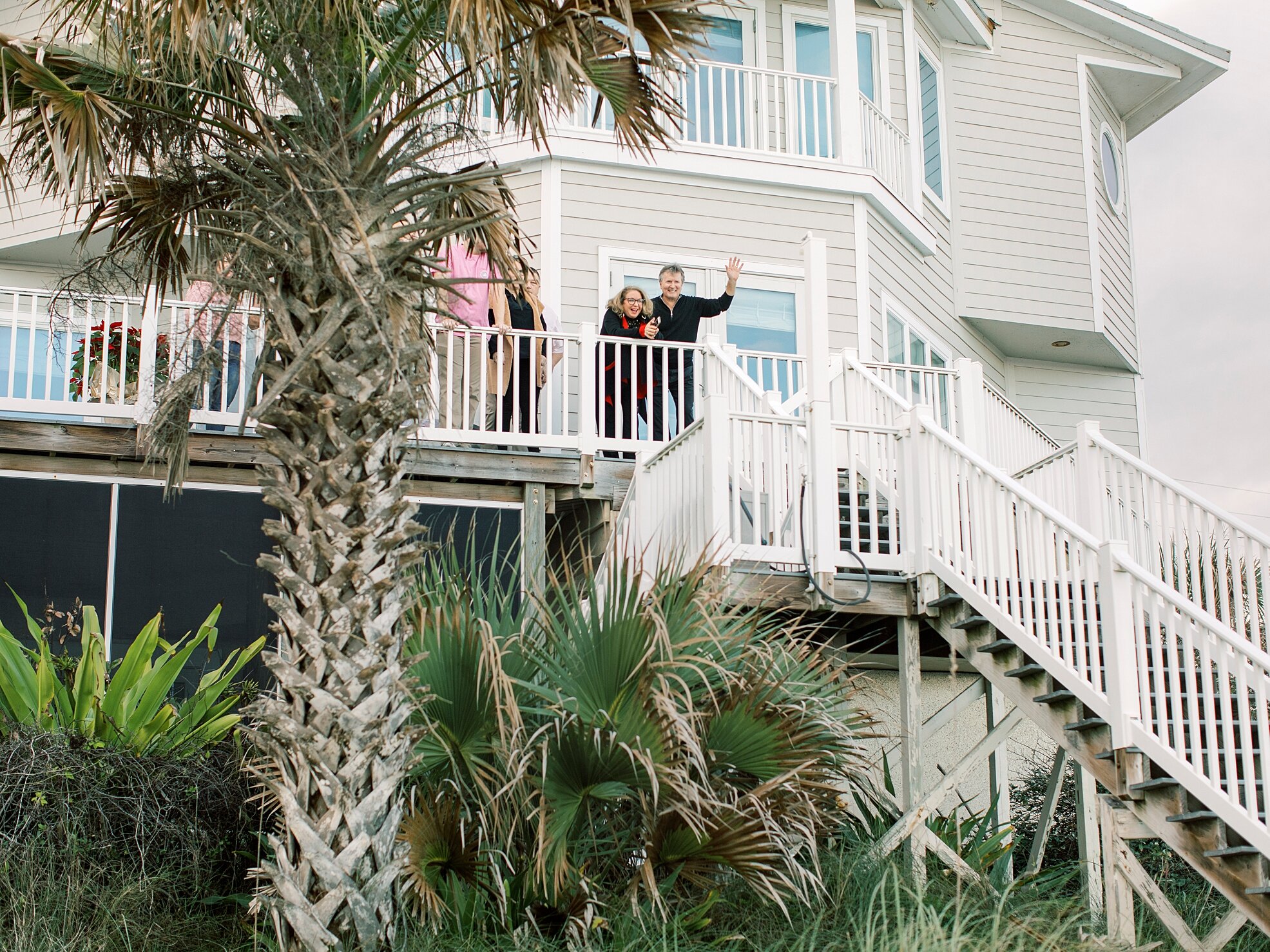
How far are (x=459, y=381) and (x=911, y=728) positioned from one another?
4498 millimetres

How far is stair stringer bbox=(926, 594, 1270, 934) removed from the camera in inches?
239

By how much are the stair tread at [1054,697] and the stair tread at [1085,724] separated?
0.12m

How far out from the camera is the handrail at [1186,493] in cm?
691

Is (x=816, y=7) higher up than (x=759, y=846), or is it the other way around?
(x=816, y=7)

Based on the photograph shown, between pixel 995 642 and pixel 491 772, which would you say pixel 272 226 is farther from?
pixel 995 642

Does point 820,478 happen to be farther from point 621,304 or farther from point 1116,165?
point 1116,165

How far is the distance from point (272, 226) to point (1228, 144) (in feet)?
75.0

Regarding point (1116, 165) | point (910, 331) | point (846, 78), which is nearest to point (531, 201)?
point (846, 78)

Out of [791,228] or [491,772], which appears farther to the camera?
[791,228]

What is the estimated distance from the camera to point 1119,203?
17453 millimetres

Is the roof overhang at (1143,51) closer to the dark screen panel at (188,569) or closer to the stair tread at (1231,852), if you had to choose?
the dark screen panel at (188,569)

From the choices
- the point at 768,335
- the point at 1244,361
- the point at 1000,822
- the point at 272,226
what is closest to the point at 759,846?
the point at 272,226

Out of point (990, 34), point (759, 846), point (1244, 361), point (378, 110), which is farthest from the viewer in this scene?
point (1244, 361)

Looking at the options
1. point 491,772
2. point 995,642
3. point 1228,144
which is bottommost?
point 491,772
